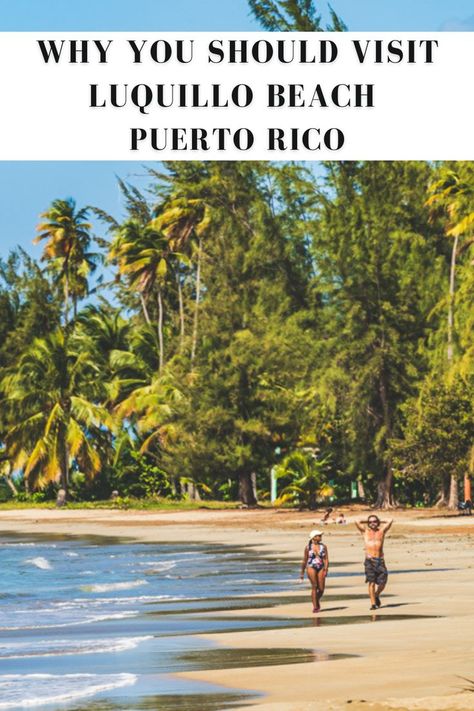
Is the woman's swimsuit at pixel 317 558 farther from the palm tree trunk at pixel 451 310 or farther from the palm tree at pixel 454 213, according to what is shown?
the palm tree trunk at pixel 451 310

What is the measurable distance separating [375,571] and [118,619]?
3.59 meters

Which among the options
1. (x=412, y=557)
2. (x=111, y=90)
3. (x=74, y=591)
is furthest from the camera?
(x=412, y=557)

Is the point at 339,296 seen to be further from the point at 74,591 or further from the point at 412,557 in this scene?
the point at 74,591

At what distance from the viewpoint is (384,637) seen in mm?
15469

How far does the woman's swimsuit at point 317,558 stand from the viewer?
1892 cm

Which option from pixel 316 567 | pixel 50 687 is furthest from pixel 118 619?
pixel 50 687

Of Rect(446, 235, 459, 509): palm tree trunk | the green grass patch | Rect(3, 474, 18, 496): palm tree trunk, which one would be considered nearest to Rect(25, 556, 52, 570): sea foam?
Rect(446, 235, 459, 509): palm tree trunk

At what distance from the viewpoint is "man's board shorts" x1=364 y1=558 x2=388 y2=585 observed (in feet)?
61.9

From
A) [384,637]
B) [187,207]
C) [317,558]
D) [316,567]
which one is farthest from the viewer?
[187,207]

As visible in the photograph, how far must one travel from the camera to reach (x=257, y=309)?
5603 centimetres

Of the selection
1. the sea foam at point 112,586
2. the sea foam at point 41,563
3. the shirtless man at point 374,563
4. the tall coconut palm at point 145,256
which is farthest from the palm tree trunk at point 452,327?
the shirtless man at point 374,563

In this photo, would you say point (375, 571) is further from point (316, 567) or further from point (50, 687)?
point (50, 687)

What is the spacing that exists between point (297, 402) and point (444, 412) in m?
11.3

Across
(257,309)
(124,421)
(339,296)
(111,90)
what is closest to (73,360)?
(124,421)
